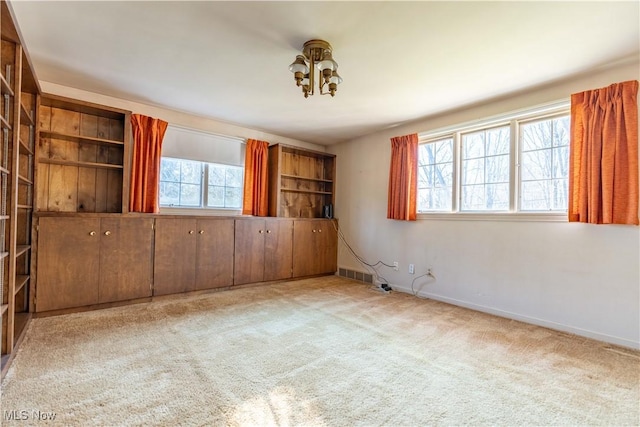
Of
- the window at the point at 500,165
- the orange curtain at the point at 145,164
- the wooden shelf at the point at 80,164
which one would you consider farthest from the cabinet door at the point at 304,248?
the wooden shelf at the point at 80,164

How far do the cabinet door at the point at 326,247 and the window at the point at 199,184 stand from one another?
1.38 metres

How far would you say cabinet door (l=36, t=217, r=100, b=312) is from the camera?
278cm

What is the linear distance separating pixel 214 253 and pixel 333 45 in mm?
2764

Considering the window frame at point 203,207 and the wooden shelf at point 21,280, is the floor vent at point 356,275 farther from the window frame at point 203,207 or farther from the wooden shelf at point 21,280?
the wooden shelf at point 21,280

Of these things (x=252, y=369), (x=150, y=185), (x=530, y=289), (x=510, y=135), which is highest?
(x=510, y=135)

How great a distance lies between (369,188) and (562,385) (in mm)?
3238

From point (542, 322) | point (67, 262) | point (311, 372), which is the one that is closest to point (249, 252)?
point (67, 262)

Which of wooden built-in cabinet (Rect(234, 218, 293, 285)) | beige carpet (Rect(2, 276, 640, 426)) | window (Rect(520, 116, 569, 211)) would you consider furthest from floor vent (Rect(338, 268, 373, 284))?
window (Rect(520, 116, 569, 211))

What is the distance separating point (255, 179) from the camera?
4379 millimetres

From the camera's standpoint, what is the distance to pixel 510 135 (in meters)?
3.16

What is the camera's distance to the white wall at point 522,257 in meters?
2.45

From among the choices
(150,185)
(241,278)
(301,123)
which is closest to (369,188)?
(301,123)

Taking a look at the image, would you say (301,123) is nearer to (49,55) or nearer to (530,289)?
(49,55)

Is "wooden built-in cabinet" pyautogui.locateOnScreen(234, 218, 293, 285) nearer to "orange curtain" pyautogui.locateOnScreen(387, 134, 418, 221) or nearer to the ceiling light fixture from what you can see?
"orange curtain" pyautogui.locateOnScreen(387, 134, 418, 221)
